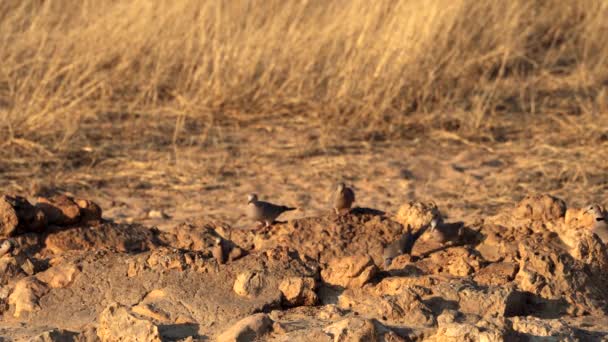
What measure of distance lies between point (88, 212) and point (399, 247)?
142 centimetres

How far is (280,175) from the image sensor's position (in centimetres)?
757

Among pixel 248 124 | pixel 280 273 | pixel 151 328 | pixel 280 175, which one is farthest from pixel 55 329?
pixel 248 124

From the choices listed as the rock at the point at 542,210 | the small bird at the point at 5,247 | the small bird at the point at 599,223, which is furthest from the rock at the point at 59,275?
the small bird at the point at 599,223

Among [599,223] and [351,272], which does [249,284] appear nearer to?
[351,272]

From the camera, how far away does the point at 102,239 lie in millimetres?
4727

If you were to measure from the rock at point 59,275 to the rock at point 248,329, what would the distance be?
2.52 feet

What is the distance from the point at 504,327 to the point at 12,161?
481cm

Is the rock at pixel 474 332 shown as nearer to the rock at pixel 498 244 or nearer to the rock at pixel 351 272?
the rock at pixel 351 272

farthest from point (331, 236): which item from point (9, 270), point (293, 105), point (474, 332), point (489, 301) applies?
point (293, 105)

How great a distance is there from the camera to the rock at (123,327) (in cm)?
378

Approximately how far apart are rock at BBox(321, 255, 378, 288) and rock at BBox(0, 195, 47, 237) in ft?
4.39

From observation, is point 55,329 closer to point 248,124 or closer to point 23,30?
point 248,124

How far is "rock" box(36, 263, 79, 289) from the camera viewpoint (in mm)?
4230

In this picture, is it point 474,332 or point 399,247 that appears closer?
point 474,332
